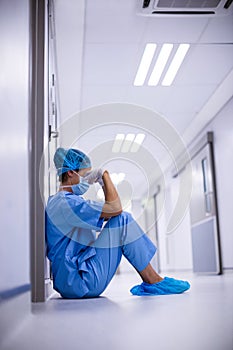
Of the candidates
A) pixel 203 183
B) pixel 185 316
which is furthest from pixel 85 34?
pixel 203 183

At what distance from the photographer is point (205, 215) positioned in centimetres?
627

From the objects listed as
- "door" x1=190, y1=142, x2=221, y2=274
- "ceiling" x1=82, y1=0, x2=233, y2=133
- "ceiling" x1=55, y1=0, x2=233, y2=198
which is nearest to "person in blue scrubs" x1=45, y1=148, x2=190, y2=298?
"ceiling" x1=55, y1=0, x2=233, y2=198

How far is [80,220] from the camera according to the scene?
2.02 m

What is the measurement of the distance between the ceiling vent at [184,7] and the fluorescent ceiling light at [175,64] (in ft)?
2.06

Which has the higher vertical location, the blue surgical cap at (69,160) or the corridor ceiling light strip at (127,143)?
the corridor ceiling light strip at (127,143)

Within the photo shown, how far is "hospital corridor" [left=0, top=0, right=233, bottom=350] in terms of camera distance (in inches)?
41.7

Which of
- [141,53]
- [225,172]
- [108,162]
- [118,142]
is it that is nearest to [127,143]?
[118,142]

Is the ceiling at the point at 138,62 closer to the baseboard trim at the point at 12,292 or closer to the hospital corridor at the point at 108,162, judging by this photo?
the hospital corridor at the point at 108,162

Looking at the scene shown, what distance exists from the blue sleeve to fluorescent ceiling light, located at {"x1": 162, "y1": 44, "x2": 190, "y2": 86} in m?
2.36

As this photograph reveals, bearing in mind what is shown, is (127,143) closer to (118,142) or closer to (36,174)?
(118,142)

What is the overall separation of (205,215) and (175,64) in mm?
2706

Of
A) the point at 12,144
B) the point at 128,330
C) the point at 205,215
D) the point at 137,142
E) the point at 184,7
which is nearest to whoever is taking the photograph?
the point at 128,330

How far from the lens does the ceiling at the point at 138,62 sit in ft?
11.3

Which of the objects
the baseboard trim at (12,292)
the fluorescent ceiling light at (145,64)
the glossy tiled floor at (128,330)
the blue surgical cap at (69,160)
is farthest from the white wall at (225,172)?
the baseboard trim at (12,292)
